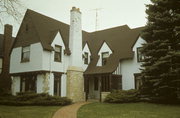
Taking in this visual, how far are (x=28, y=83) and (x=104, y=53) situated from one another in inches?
384

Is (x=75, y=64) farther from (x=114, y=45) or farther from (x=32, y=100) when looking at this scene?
(x=32, y=100)

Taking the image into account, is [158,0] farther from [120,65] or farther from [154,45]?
[120,65]

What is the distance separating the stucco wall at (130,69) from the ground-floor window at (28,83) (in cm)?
996

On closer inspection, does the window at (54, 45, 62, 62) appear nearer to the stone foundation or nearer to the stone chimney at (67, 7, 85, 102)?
the stone chimney at (67, 7, 85, 102)

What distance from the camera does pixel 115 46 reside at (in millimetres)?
26094

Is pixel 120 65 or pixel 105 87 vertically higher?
pixel 120 65

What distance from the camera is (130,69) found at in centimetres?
2350

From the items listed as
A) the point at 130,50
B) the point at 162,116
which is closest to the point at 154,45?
the point at 130,50

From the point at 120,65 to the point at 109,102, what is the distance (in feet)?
19.3

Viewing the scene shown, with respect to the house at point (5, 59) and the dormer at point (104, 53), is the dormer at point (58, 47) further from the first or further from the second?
the house at point (5, 59)

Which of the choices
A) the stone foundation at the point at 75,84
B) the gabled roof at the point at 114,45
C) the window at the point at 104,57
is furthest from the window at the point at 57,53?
the window at the point at 104,57

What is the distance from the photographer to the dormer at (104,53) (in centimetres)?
2544

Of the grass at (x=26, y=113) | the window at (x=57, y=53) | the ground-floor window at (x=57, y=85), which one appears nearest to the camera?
the grass at (x=26, y=113)

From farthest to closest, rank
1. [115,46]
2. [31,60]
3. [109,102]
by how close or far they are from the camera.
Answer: [115,46]
[31,60]
[109,102]
